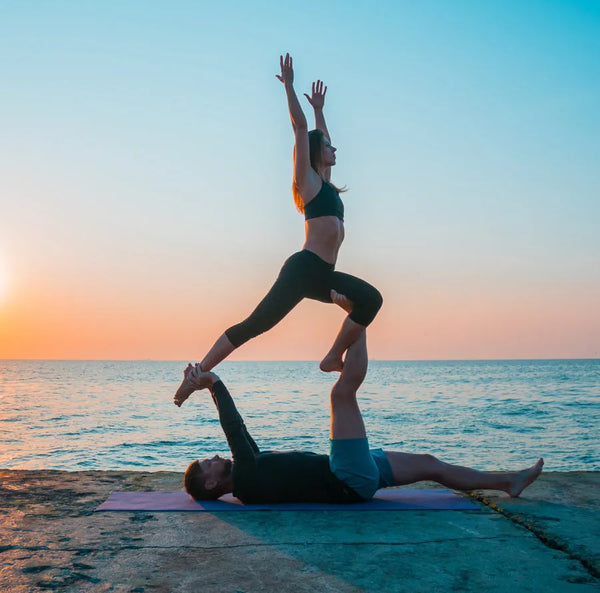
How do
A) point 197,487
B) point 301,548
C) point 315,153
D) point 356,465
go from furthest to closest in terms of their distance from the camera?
point 315,153 → point 197,487 → point 356,465 → point 301,548

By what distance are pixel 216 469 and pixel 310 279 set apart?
1.49m

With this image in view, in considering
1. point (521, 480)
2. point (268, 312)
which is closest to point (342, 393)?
point (268, 312)

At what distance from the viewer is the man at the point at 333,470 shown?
4.24 m

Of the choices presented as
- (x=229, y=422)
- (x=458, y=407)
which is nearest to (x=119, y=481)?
(x=229, y=422)

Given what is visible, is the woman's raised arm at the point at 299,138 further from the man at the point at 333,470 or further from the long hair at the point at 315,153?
the man at the point at 333,470

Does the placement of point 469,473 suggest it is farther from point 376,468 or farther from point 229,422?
point 229,422

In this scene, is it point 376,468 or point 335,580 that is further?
point 376,468

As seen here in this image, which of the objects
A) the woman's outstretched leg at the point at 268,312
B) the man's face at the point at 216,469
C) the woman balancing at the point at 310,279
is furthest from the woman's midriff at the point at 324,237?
the man's face at the point at 216,469

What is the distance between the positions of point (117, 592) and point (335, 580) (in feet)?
2.96

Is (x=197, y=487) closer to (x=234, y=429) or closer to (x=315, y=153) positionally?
(x=234, y=429)

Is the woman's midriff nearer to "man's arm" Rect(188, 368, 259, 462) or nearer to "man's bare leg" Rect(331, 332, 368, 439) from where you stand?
"man's bare leg" Rect(331, 332, 368, 439)

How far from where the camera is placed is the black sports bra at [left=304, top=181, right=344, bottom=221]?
4836 millimetres

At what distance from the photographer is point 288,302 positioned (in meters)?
4.68

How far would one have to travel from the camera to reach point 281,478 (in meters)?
4.29
